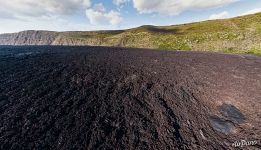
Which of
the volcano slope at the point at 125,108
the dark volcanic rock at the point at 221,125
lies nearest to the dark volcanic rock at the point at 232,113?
the volcano slope at the point at 125,108

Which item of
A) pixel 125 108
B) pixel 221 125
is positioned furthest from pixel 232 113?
pixel 125 108

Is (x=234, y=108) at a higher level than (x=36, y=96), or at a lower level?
lower

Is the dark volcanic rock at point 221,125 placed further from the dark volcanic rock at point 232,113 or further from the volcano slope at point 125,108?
the dark volcanic rock at point 232,113

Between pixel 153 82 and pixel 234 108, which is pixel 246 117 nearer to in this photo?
pixel 234 108

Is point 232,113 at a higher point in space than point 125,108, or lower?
lower

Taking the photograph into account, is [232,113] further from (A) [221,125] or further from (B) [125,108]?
(B) [125,108]

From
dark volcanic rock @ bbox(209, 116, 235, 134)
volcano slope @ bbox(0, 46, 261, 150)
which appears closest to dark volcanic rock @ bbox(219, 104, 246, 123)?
volcano slope @ bbox(0, 46, 261, 150)

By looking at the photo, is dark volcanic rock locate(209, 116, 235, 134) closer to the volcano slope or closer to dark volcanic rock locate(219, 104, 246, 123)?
the volcano slope

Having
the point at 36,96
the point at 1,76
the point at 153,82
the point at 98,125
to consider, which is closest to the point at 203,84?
the point at 153,82
